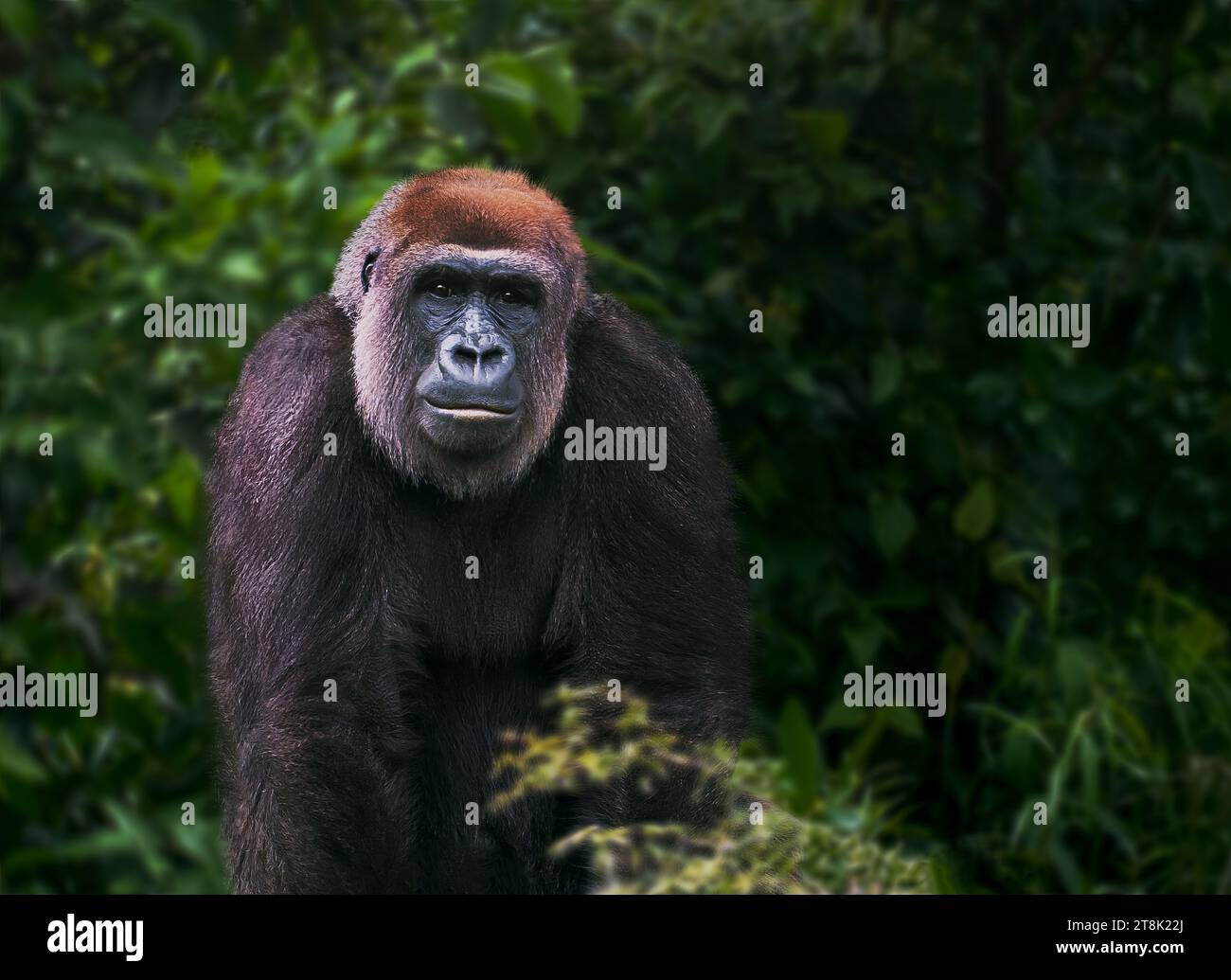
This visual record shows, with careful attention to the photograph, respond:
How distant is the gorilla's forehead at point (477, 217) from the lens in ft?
16.0

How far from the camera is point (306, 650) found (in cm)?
465

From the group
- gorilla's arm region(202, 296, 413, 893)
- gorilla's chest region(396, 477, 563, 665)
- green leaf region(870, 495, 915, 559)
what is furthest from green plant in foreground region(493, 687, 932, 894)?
green leaf region(870, 495, 915, 559)

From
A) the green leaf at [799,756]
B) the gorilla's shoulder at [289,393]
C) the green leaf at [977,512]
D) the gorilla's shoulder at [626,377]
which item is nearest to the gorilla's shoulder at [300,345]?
the gorilla's shoulder at [289,393]

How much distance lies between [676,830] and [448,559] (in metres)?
1.12

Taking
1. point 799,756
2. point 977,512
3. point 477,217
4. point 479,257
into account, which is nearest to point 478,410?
point 479,257

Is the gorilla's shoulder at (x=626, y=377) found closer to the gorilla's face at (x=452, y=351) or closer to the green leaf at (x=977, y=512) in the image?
the gorilla's face at (x=452, y=351)

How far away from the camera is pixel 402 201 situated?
16.6 feet

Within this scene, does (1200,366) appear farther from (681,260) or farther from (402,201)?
(402,201)

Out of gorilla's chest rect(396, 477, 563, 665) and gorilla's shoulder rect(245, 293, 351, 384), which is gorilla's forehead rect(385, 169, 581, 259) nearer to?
gorilla's shoulder rect(245, 293, 351, 384)

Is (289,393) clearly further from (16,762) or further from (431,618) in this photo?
(16,762)

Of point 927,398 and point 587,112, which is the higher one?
point 587,112

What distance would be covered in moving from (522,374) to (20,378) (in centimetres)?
273
